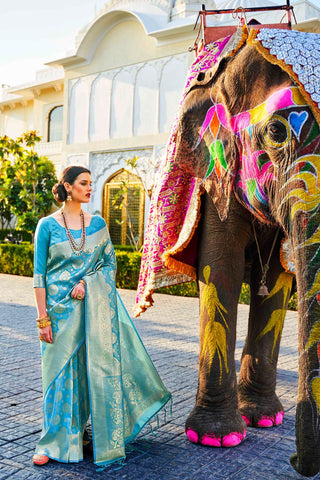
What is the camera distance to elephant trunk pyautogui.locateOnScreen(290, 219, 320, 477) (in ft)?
5.90

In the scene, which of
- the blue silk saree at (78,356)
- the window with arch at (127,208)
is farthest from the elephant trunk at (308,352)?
the window with arch at (127,208)

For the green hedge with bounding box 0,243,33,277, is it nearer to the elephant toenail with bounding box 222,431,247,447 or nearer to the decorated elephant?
the decorated elephant

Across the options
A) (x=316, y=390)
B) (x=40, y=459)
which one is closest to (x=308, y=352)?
(x=316, y=390)

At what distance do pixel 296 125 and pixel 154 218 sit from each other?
129 cm

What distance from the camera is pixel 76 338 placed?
258cm

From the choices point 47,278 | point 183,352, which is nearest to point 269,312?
point 47,278

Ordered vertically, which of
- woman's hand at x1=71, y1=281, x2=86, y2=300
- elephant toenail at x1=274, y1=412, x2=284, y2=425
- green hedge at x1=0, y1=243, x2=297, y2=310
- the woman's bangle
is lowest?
elephant toenail at x1=274, y1=412, x2=284, y2=425

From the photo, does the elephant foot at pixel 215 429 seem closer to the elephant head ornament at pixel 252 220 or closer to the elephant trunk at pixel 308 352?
the elephant head ornament at pixel 252 220

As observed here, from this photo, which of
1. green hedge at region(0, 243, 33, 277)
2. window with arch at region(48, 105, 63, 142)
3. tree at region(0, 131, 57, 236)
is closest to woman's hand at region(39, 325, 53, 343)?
green hedge at region(0, 243, 33, 277)

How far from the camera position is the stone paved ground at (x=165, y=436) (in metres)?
2.46

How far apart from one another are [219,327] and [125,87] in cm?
1290

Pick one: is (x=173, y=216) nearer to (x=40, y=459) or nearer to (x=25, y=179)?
(x=40, y=459)

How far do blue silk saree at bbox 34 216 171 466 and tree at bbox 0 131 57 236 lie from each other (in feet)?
40.3

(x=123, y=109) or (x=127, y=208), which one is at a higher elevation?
(x=123, y=109)
